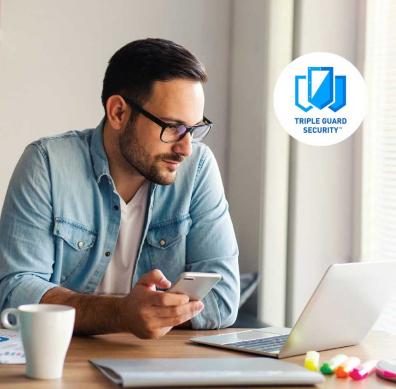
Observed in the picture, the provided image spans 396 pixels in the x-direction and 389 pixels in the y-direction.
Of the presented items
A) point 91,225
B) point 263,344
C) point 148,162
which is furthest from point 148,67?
point 263,344

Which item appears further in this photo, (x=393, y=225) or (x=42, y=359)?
(x=393, y=225)

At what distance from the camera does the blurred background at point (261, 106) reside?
3355mm

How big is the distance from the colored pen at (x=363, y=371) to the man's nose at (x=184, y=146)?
0.80 metres

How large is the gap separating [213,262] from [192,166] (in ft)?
0.89

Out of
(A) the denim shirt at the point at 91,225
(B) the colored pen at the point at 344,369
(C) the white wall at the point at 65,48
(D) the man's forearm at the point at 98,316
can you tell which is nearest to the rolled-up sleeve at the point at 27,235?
(A) the denim shirt at the point at 91,225

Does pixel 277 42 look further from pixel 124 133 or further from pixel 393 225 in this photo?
pixel 124 133

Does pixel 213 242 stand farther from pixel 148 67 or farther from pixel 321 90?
pixel 321 90

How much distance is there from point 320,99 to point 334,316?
208 centimetres

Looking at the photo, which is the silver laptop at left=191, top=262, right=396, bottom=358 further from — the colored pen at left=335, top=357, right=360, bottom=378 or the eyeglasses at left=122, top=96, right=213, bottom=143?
the eyeglasses at left=122, top=96, right=213, bottom=143

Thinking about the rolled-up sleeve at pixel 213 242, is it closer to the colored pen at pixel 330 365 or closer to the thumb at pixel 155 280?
the thumb at pixel 155 280

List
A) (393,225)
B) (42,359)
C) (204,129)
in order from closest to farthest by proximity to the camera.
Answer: (42,359) → (204,129) → (393,225)

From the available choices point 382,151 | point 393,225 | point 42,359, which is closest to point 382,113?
point 382,151

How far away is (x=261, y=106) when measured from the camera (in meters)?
3.51

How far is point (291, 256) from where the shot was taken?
138 inches
